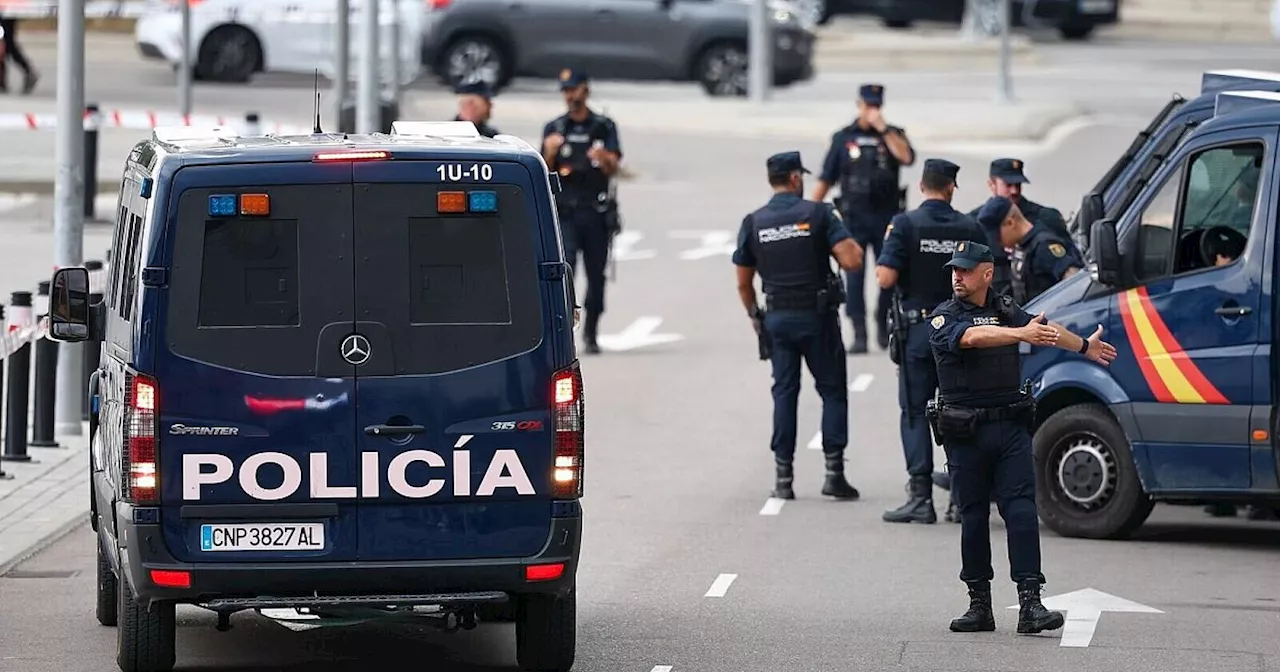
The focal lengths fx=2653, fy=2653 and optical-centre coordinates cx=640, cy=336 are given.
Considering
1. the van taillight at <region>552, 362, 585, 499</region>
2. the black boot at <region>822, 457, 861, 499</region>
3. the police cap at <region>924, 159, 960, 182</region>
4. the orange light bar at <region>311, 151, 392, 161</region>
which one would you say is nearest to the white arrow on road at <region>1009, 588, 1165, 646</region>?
the police cap at <region>924, 159, 960, 182</region>

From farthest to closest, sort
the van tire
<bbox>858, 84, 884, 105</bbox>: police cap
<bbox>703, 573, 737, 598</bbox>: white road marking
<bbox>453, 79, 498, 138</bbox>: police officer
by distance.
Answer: <bbox>858, 84, 884, 105</bbox>: police cap → <bbox>453, 79, 498, 138</bbox>: police officer → <bbox>703, 573, 737, 598</bbox>: white road marking → the van tire

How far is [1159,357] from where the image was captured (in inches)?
494

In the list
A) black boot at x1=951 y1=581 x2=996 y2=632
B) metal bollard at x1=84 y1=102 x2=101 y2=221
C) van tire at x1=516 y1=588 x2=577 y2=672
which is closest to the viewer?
van tire at x1=516 y1=588 x2=577 y2=672

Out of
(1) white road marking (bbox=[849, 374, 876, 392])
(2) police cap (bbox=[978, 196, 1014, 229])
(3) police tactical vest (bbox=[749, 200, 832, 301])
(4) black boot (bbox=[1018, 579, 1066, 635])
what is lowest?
(1) white road marking (bbox=[849, 374, 876, 392])

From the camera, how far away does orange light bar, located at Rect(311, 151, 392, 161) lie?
8.97 m

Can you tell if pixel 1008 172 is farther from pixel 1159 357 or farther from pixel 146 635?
pixel 146 635

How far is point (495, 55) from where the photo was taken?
35000 millimetres

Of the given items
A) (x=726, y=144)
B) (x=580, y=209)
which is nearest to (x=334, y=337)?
(x=580, y=209)

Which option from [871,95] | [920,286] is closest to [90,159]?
[871,95]

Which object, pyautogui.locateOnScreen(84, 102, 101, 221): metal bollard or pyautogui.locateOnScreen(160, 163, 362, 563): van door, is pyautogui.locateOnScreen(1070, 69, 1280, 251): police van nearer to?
Result: pyautogui.locateOnScreen(160, 163, 362, 563): van door

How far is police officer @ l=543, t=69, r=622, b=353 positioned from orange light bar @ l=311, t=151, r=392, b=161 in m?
9.73

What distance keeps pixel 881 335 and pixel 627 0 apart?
15.8 meters

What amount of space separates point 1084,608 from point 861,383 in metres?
6.93

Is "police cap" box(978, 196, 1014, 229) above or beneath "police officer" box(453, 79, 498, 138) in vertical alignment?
beneath
